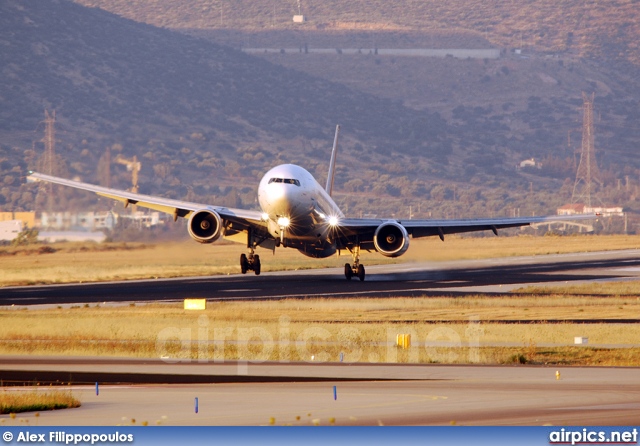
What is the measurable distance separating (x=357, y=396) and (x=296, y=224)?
31027mm

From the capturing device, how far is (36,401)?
23953 millimetres

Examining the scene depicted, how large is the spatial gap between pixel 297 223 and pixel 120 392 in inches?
1179

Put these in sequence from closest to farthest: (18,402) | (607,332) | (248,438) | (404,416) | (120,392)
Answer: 1. (248,438)
2. (404,416)
3. (18,402)
4. (120,392)
5. (607,332)

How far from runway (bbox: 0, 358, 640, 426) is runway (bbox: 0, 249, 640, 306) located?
22.7 m

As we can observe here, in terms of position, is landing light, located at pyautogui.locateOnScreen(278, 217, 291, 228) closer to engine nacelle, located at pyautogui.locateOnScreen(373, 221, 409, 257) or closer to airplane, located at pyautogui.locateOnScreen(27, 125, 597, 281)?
airplane, located at pyautogui.locateOnScreen(27, 125, 597, 281)

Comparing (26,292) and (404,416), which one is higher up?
(26,292)

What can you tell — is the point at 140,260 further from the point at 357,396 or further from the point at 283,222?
the point at 357,396

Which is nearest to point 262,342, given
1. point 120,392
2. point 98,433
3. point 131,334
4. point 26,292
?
point 131,334

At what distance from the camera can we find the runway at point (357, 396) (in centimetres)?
2156

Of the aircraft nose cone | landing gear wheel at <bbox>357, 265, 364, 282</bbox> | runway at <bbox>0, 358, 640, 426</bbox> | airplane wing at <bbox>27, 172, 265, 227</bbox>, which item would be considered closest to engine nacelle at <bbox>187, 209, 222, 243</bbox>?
airplane wing at <bbox>27, 172, 265, 227</bbox>

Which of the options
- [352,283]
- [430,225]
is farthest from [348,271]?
[430,225]

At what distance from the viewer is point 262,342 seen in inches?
1451

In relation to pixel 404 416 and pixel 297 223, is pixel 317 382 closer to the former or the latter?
pixel 404 416

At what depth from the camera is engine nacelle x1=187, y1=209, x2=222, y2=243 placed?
57281 mm
